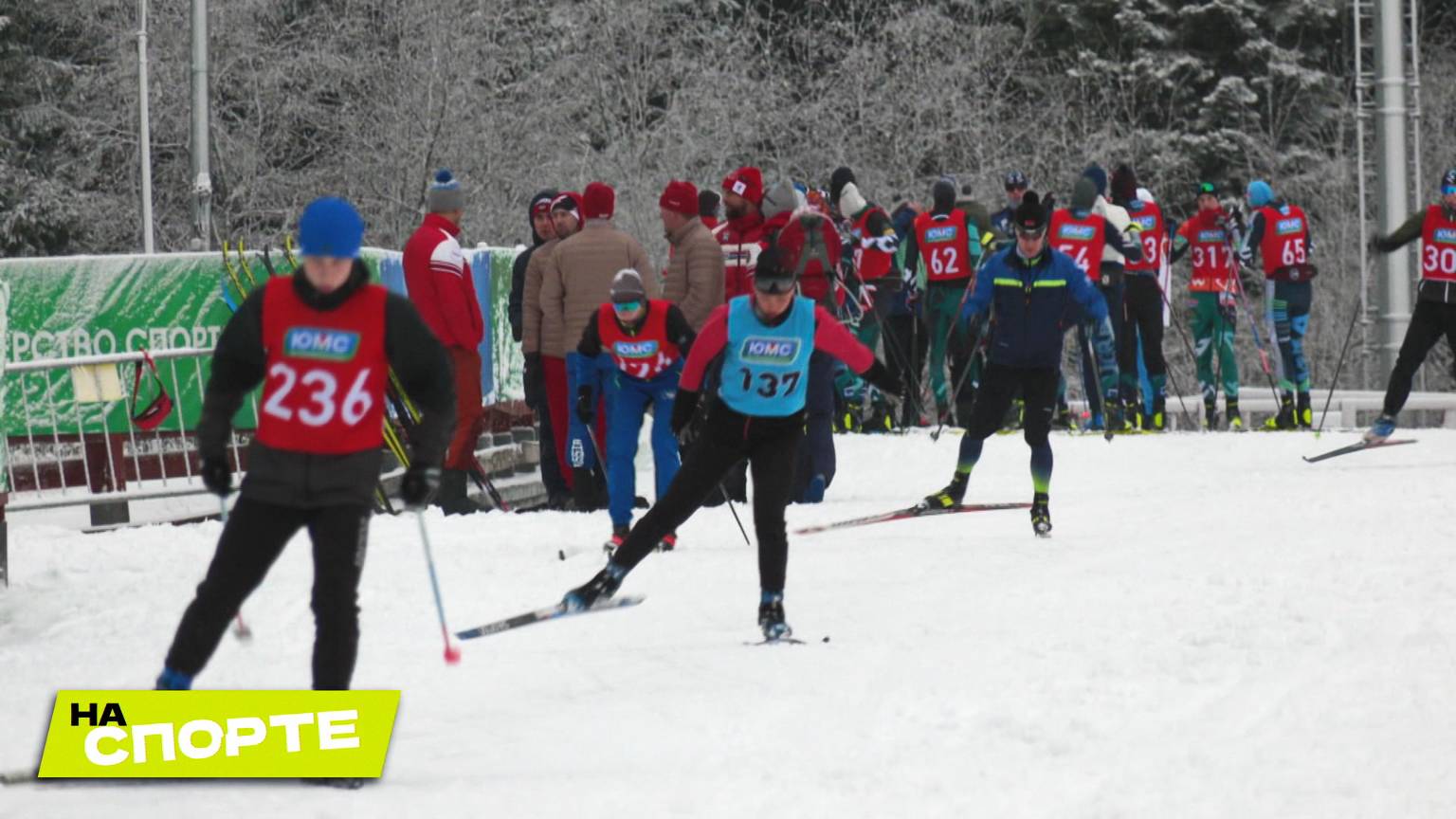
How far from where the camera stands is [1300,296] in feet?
60.6

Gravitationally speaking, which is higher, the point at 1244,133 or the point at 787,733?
the point at 1244,133

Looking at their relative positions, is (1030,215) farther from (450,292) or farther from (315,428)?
(315,428)

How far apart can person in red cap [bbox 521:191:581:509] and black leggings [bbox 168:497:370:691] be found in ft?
22.2

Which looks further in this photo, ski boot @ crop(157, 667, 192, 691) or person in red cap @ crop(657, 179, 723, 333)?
person in red cap @ crop(657, 179, 723, 333)

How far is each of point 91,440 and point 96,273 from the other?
6.43 ft

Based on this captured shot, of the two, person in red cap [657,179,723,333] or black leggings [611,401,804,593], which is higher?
person in red cap [657,179,723,333]

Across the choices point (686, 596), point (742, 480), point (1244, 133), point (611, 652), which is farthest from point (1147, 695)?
point (1244, 133)

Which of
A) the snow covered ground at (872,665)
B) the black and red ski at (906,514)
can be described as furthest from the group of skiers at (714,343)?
the snow covered ground at (872,665)

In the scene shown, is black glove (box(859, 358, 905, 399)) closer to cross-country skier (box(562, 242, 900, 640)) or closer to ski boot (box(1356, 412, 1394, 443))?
cross-country skier (box(562, 242, 900, 640))

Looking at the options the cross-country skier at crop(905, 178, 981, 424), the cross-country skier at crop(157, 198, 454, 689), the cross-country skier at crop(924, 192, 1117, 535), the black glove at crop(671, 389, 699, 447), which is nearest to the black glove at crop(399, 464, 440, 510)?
the cross-country skier at crop(157, 198, 454, 689)

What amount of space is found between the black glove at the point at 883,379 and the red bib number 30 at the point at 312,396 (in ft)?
10.8

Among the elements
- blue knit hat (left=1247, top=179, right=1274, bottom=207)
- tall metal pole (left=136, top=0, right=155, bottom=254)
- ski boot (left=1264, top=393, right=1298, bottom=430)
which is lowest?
ski boot (left=1264, top=393, right=1298, bottom=430)

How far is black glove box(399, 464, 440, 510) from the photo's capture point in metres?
6.68

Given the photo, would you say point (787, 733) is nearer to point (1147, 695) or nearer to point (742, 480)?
point (1147, 695)
